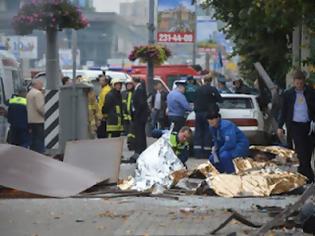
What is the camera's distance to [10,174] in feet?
35.4

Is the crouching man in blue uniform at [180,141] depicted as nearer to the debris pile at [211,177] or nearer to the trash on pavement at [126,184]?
the debris pile at [211,177]

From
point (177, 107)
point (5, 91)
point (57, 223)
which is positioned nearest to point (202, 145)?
point (177, 107)

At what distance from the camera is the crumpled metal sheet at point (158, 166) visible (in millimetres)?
11773

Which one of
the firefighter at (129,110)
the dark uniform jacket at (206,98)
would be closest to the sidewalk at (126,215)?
the firefighter at (129,110)

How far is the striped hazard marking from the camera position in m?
16.3

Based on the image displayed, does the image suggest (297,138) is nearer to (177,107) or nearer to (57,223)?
(57,223)

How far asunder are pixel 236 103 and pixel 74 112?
463 cm

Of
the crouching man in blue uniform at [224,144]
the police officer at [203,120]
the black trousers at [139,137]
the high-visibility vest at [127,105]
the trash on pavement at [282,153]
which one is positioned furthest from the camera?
the police officer at [203,120]

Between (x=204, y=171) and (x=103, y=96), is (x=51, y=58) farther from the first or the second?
(x=204, y=171)

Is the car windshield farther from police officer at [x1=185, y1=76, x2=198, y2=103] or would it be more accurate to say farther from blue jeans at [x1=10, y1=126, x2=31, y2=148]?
blue jeans at [x1=10, y1=126, x2=31, y2=148]

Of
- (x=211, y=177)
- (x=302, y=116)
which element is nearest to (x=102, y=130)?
(x=302, y=116)

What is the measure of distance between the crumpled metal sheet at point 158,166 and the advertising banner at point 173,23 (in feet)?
57.7

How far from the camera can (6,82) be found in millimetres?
19609

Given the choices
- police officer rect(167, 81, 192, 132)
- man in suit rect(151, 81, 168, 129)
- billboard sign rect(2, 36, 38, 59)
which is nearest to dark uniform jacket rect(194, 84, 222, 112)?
police officer rect(167, 81, 192, 132)
